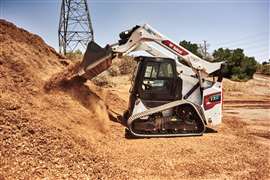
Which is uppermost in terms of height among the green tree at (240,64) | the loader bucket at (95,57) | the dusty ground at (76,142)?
the loader bucket at (95,57)

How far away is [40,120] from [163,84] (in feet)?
11.2

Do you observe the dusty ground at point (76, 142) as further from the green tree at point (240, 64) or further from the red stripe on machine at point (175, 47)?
the green tree at point (240, 64)

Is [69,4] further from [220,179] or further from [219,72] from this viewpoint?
[220,179]

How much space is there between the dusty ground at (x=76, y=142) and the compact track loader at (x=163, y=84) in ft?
1.47

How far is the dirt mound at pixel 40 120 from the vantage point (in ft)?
16.2

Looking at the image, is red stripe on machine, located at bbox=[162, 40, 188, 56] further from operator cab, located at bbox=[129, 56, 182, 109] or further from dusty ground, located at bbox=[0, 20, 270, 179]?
dusty ground, located at bbox=[0, 20, 270, 179]

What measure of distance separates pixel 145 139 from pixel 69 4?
21.8m

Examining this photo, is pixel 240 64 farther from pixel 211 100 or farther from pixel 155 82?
pixel 155 82

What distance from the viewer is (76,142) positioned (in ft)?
19.1

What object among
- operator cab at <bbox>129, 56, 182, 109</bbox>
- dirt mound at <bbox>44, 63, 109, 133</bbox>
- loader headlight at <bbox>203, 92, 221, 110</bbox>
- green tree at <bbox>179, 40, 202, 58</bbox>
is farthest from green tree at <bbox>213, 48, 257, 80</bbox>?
dirt mound at <bbox>44, 63, 109, 133</bbox>

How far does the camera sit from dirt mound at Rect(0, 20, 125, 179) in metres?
4.93

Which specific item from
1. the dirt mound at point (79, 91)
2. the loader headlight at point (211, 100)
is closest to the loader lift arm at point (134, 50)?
the dirt mound at point (79, 91)

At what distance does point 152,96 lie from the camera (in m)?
7.66

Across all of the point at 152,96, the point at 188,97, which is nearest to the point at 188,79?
the point at 188,97
